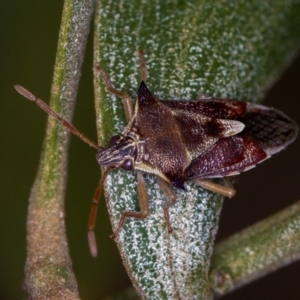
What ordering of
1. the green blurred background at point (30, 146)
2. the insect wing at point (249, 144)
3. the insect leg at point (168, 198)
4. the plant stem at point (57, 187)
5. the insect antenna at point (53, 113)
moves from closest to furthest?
the plant stem at point (57, 187) < the insect antenna at point (53, 113) < the insect leg at point (168, 198) < the insect wing at point (249, 144) < the green blurred background at point (30, 146)

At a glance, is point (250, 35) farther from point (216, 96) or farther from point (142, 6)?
point (142, 6)

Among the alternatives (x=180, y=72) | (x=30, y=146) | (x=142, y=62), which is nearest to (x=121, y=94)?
(x=142, y=62)

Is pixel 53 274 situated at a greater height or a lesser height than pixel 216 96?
lesser

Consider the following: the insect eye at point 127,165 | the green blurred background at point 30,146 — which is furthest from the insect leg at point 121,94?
the green blurred background at point 30,146

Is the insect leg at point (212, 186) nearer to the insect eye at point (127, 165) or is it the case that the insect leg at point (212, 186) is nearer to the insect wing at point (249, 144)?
the insect wing at point (249, 144)

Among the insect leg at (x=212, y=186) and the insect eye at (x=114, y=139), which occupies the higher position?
the insect eye at (x=114, y=139)

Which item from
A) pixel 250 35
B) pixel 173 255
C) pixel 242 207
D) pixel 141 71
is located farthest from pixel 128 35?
pixel 242 207

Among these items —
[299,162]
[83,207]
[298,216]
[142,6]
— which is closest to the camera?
[298,216]
